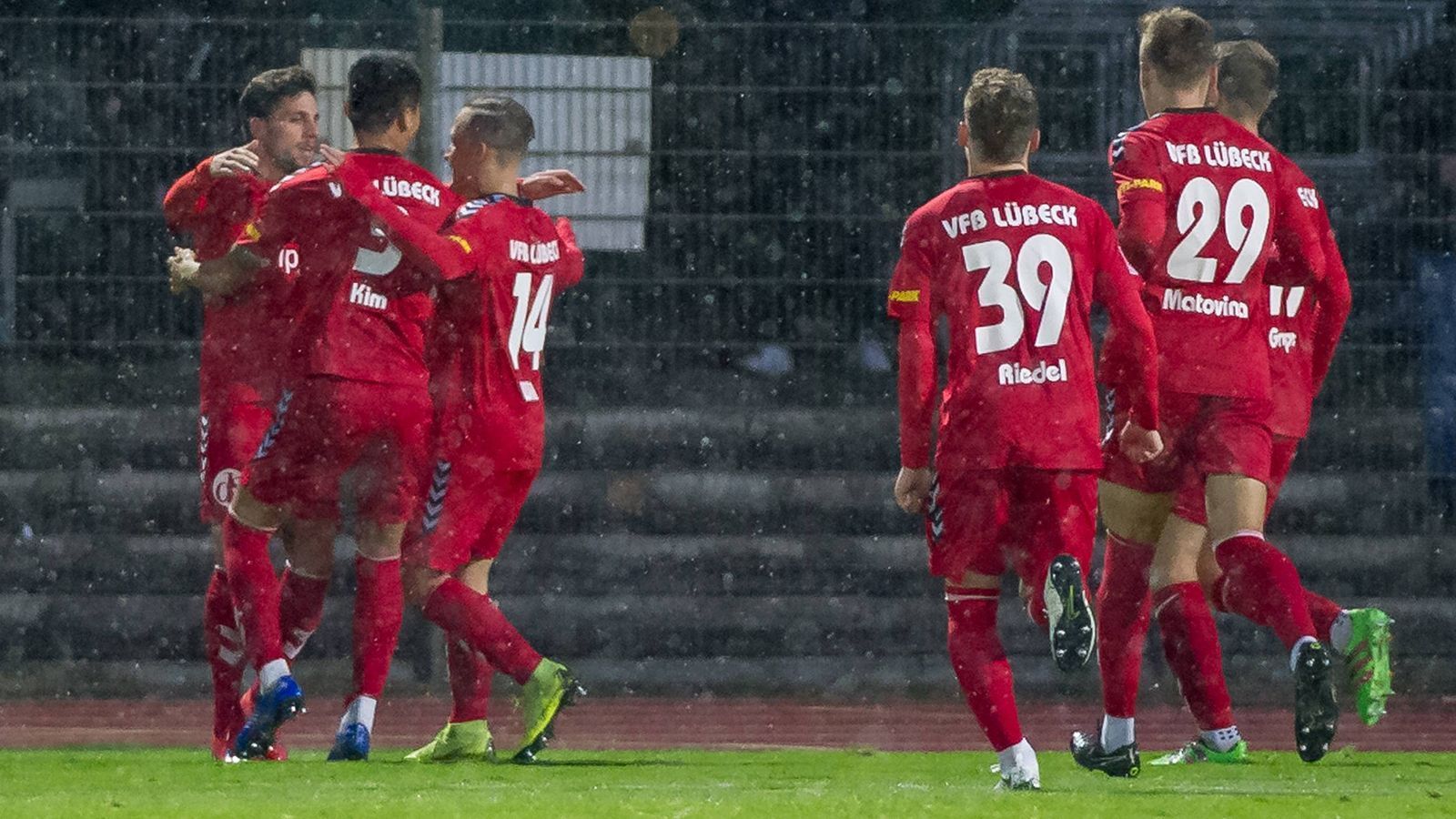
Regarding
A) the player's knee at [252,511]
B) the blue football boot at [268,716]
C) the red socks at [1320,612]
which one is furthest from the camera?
the player's knee at [252,511]

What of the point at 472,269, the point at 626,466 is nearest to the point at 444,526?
the point at 472,269

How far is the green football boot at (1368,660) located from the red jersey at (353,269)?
2.56 metres

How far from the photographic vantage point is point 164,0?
37.8 ft

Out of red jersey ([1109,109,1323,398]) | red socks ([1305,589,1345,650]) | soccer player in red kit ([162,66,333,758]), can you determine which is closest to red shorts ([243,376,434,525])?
soccer player in red kit ([162,66,333,758])

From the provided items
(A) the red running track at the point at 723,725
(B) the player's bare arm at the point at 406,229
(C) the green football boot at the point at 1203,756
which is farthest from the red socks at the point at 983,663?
(A) the red running track at the point at 723,725

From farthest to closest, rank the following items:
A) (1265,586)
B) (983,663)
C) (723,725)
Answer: (723,725), (1265,586), (983,663)

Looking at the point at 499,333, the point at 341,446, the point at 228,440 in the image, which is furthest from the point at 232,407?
the point at 499,333

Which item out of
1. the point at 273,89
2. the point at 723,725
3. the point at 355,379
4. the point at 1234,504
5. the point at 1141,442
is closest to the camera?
the point at 1141,442

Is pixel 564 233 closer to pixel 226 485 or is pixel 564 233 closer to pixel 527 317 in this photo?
pixel 527 317

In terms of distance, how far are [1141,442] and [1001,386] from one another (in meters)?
0.44

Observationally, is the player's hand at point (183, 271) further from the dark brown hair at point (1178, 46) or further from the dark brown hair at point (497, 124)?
the dark brown hair at point (1178, 46)

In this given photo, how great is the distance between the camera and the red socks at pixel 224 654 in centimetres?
745

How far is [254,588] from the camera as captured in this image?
7113mm

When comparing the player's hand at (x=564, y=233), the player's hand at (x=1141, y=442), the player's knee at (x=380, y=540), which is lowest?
the player's knee at (x=380, y=540)
